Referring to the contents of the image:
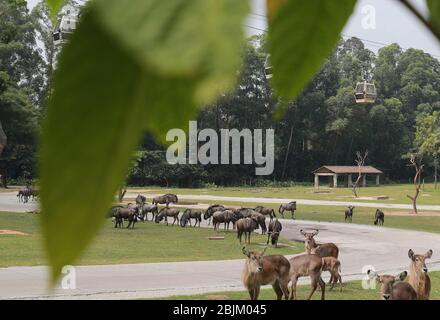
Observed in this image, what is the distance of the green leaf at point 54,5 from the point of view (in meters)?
0.15

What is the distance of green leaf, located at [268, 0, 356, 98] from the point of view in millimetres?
98

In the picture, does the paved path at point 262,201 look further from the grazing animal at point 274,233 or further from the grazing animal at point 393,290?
the grazing animal at point 393,290

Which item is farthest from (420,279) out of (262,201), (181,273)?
(262,201)

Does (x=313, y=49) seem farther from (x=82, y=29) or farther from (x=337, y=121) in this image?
(x=337, y=121)

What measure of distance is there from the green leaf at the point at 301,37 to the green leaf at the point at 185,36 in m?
0.05

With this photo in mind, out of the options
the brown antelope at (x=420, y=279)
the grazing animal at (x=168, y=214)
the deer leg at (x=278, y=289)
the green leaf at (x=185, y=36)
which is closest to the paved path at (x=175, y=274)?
the deer leg at (x=278, y=289)

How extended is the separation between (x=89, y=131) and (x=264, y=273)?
14.2 ft

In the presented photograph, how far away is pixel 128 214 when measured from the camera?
7211mm

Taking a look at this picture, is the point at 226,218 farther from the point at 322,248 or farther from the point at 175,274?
the point at 175,274

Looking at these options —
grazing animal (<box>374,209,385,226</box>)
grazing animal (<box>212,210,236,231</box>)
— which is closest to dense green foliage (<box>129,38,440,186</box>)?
grazing animal (<box>212,210,236,231</box>)

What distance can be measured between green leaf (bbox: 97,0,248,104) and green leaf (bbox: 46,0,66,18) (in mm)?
108

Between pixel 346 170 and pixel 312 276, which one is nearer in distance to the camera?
pixel 312 276

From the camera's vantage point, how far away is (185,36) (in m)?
0.05
